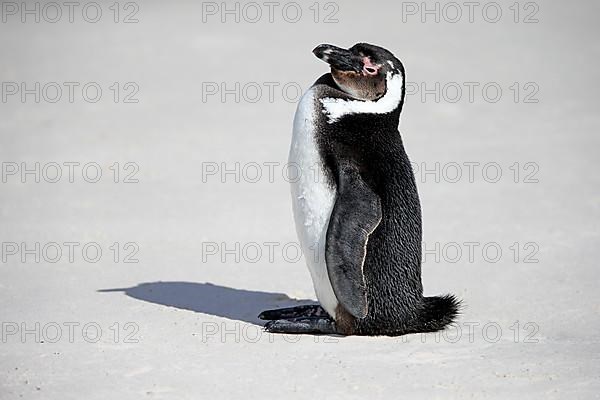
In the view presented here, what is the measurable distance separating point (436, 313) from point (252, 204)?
2557mm

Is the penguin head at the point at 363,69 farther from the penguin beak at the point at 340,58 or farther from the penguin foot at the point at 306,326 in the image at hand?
the penguin foot at the point at 306,326

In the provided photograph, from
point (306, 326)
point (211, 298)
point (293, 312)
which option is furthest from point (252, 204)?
point (306, 326)

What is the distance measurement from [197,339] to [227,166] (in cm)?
316

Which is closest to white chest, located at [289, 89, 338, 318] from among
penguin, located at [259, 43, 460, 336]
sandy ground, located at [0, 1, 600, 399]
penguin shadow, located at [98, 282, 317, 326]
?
penguin, located at [259, 43, 460, 336]

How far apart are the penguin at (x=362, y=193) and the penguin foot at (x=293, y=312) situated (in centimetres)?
17

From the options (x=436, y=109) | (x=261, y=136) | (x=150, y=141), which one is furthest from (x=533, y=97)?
(x=150, y=141)

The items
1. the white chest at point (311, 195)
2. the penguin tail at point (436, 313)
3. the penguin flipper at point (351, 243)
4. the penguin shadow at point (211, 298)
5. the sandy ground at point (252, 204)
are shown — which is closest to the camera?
the sandy ground at point (252, 204)

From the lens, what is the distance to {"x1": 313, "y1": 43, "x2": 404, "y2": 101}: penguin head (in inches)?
171

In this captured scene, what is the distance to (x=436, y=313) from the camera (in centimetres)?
445

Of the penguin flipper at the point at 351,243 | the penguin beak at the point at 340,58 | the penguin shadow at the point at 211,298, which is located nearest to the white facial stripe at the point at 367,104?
the penguin beak at the point at 340,58

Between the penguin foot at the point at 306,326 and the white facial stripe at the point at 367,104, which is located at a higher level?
the white facial stripe at the point at 367,104

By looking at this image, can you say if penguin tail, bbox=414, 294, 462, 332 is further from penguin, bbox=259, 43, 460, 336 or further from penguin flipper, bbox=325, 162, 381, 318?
penguin flipper, bbox=325, 162, 381, 318

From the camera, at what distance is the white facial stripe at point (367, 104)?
4309mm

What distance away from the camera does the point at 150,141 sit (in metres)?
7.95
